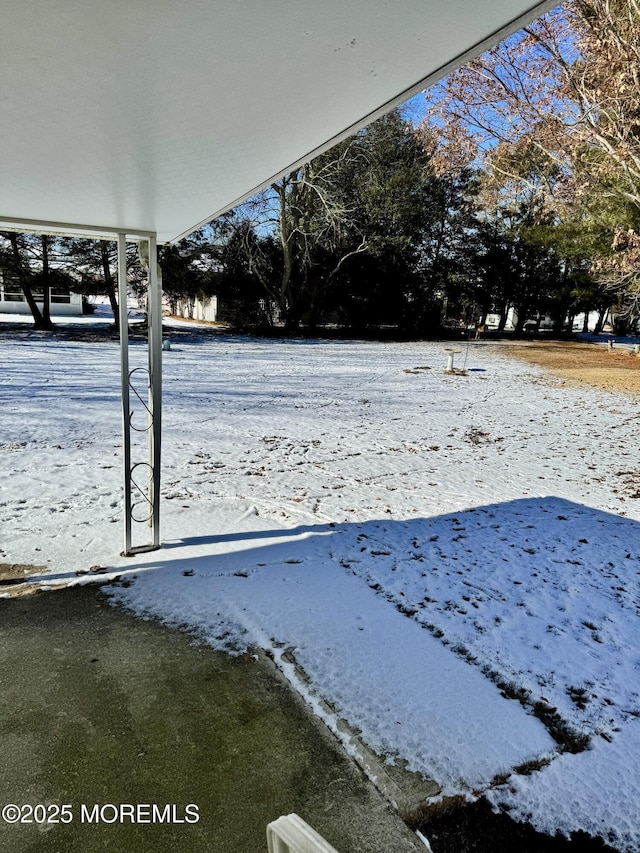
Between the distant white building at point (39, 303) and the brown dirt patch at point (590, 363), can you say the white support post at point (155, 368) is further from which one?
the distant white building at point (39, 303)

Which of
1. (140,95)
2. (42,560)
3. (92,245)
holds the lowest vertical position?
(42,560)

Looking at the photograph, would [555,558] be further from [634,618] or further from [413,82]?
[413,82]

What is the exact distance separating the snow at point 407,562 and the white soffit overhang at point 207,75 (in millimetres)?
2224

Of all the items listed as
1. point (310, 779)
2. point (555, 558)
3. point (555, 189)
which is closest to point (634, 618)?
point (555, 558)

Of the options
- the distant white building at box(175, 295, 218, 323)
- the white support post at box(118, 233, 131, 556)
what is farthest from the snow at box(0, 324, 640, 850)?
the distant white building at box(175, 295, 218, 323)

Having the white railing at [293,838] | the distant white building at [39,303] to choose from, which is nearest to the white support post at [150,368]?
the white railing at [293,838]

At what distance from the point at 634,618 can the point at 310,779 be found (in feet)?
7.41

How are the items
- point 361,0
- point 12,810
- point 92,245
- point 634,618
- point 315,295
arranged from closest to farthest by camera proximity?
point 361,0, point 12,810, point 634,618, point 92,245, point 315,295

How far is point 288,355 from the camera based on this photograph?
16.8 m

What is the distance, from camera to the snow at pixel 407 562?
6.79 ft

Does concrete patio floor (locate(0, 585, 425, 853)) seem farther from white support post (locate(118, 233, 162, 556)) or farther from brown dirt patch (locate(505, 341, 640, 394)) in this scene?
brown dirt patch (locate(505, 341, 640, 394))

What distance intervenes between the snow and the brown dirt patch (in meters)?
5.76

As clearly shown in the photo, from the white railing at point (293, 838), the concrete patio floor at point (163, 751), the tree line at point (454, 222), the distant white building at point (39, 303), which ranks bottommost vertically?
the concrete patio floor at point (163, 751)

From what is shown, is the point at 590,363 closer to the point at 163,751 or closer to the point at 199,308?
the point at 163,751
